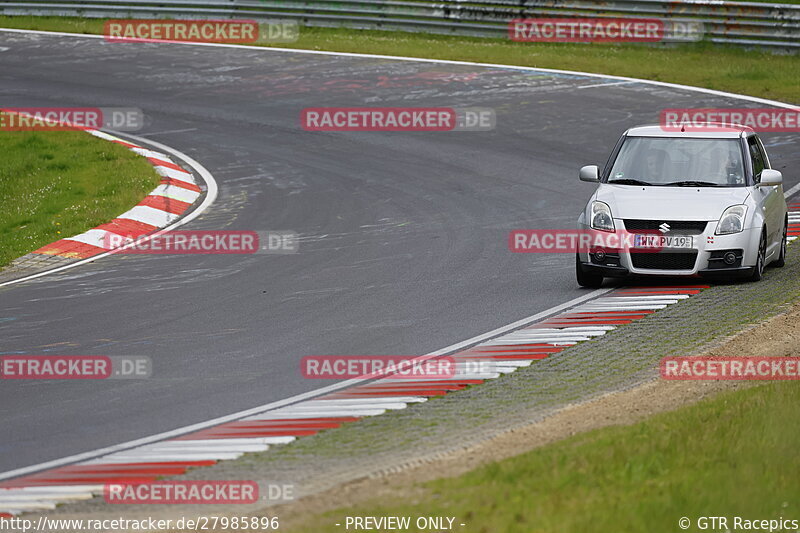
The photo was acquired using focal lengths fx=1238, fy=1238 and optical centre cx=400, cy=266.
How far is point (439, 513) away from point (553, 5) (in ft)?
85.0

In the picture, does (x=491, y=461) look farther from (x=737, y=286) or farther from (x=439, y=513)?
(x=737, y=286)

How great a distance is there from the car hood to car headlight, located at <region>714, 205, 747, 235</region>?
6 centimetres

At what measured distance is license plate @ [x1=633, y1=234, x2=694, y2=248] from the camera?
12.3 m

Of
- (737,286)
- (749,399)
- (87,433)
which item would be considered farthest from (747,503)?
(737,286)

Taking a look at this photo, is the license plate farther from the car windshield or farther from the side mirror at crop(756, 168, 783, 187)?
the side mirror at crop(756, 168, 783, 187)

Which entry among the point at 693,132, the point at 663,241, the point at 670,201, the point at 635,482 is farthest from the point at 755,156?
the point at 635,482

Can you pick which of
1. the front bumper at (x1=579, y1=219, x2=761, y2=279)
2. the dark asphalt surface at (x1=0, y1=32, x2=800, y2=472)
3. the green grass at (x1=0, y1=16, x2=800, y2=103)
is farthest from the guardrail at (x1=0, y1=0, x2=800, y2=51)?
the front bumper at (x1=579, y1=219, x2=761, y2=279)

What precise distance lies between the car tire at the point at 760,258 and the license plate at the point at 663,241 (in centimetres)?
82

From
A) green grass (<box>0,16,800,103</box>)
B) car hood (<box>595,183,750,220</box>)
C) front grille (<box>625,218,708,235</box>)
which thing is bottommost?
front grille (<box>625,218,708,235</box>)

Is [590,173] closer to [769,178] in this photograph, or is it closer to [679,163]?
[679,163]

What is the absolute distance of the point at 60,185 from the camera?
18797mm

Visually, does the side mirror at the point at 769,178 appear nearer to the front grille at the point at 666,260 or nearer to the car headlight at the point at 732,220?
the car headlight at the point at 732,220

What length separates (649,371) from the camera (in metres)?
9.53

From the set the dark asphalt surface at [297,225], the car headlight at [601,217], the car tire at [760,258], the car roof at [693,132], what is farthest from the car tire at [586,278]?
the car roof at [693,132]
